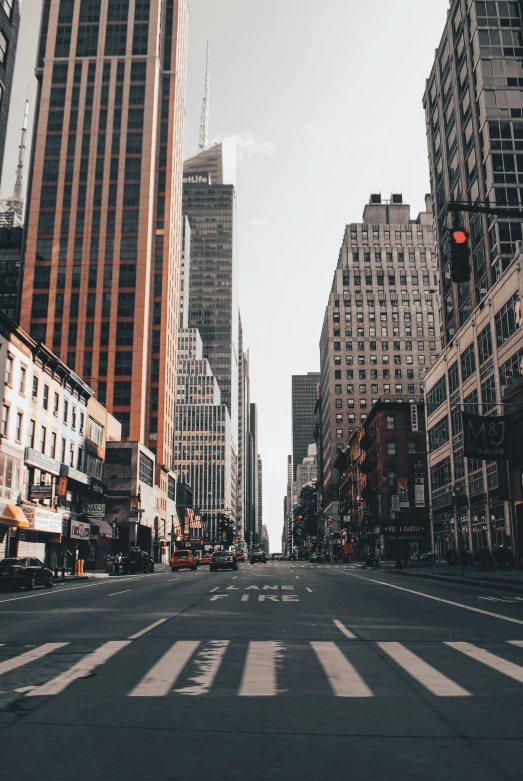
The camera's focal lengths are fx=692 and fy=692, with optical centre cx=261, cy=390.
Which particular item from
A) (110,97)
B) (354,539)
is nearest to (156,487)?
(354,539)

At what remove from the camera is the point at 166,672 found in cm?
891

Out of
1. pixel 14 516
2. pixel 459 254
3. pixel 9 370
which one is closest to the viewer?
pixel 459 254

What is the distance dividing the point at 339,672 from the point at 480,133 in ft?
211

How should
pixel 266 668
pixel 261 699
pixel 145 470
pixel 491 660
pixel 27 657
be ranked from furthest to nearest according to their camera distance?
pixel 145 470 < pixel 27 657 < pixel 491 660 < pixel 266 668 < pixel 261 699

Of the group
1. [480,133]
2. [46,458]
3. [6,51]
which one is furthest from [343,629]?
[480,133]

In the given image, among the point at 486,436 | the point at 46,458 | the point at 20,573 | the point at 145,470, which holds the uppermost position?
the point at 145,470

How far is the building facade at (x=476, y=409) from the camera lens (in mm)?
47906

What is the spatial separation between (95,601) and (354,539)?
10169 centimetres

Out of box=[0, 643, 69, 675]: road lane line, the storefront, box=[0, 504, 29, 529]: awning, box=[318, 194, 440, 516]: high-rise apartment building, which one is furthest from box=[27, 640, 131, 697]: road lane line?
box=[318, 194, 440, 516]: high-rise apartment building

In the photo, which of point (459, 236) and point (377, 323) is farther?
point (377, 323)

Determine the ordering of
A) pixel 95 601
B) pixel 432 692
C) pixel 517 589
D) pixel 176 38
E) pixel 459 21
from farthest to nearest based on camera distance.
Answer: pixel 176 38, pixel 459 21, pixel 517 589, pixel 95 601, pixel 432 692

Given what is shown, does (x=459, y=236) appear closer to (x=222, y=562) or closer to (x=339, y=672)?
(x=339, y=672)

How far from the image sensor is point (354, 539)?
392 ft

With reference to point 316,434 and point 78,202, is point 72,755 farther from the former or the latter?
point 316,434
